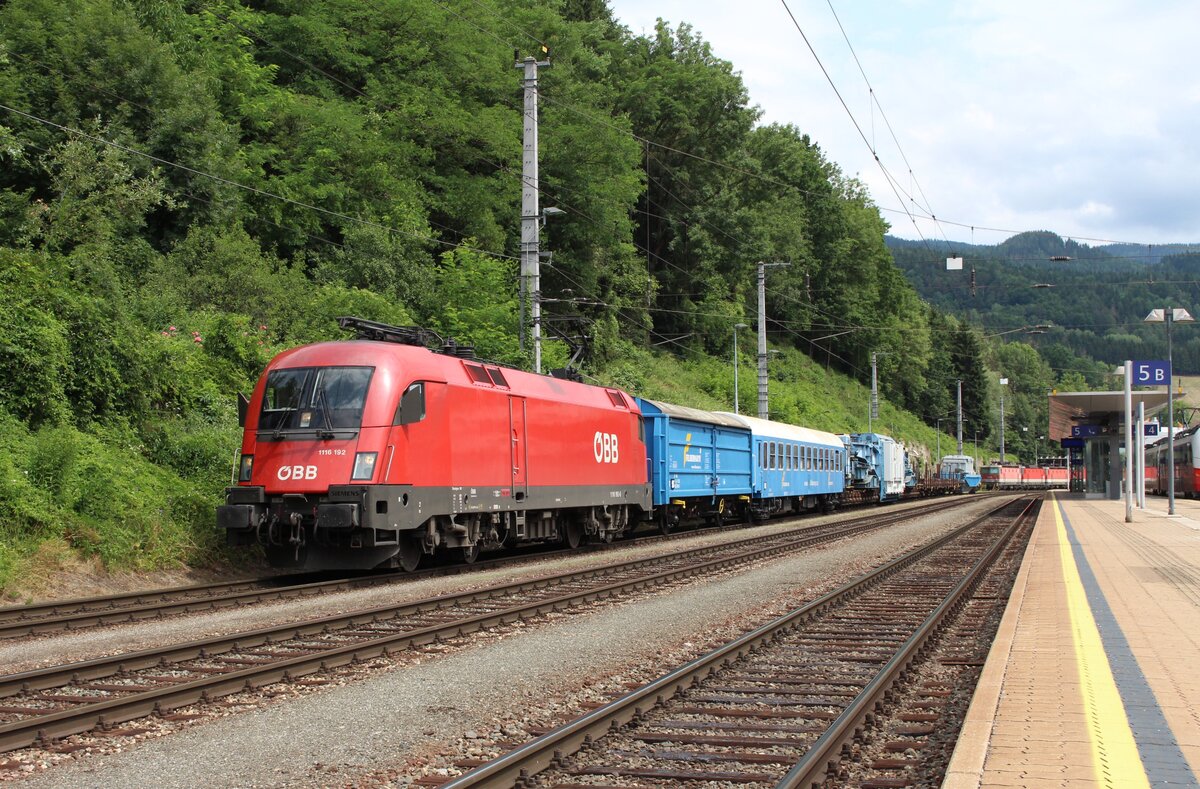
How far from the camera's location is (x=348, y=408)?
14602 mm

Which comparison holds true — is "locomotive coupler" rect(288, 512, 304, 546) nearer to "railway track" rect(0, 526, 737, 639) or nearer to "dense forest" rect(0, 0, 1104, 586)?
"railway track" rect(0, 526, 737, 639)

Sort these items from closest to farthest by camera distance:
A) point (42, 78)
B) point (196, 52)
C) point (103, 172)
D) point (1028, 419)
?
point (103, 172), point (42, 78), point (196, 52), point (1028, 419)

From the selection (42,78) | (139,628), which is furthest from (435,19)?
(139,628)

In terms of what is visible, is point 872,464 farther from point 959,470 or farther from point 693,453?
point 959,470

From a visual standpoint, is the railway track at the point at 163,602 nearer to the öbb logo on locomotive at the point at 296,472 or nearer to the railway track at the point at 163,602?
the railway track at the point at 163,602

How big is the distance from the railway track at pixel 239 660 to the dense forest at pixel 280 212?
16.7 ft

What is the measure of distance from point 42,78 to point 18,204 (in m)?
4.51

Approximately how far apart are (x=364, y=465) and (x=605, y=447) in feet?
27.7

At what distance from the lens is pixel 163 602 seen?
43.2ft

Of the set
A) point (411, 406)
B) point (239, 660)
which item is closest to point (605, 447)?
point (411, 406)

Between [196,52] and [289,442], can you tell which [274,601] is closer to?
[289,442]

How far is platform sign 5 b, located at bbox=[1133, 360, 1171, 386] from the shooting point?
127 feet

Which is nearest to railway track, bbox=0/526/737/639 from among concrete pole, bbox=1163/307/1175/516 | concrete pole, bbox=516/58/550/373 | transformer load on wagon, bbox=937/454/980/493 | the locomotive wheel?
the locomotive wheel

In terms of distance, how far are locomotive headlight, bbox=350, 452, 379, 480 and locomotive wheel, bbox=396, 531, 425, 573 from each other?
1.91 meters
